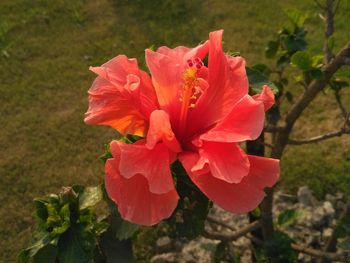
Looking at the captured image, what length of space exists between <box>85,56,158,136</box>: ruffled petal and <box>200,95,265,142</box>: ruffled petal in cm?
18

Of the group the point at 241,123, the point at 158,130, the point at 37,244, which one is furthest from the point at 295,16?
the point at 37,244

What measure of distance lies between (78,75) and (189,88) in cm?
339

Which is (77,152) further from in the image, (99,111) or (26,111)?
(99,111)

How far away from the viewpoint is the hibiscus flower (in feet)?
3.71

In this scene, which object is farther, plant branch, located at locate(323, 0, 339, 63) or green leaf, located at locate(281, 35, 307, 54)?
green leaf, located at locate(281, 35, 307, 54)

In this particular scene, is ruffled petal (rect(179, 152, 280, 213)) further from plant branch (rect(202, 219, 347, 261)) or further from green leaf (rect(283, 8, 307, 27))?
green leaf (rect(283, 8, 307, 27))

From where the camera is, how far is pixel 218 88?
1300 millimetres

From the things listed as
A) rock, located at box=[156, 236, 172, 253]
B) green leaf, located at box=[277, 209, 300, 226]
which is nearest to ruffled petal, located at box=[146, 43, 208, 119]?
green leaf, located at box=[277, 209, 300, 226]

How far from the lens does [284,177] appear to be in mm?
3391

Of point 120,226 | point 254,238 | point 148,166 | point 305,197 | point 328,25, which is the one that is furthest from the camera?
point 305,197

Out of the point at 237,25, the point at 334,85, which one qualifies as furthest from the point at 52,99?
the point at 334,85

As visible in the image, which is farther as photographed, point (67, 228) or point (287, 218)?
point (287, 218)

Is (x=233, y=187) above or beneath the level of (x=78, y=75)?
above

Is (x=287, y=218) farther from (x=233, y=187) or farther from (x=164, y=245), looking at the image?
(x=233, y=187)
